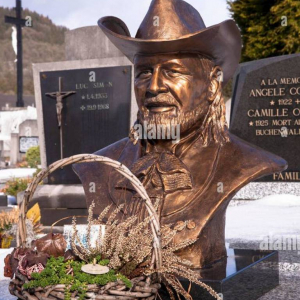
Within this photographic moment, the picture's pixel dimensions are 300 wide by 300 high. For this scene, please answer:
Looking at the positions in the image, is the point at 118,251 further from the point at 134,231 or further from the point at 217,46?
the point at 217,46

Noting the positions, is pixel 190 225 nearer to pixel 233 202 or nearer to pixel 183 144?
pixel 183 144

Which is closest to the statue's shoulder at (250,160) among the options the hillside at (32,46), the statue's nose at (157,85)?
the statue's nose at (157,85)

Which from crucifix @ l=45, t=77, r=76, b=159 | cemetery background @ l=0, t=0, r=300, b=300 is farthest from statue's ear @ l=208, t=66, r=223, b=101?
crucifix @ l=45, t=77, r=76, b=159

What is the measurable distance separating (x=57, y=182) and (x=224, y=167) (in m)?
5.78

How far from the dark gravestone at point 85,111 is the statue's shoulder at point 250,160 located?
514 centimetres

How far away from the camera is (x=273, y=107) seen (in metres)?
10.6

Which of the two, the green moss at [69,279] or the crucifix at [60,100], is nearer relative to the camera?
the green moss at [69,279]

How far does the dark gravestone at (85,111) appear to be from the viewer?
936cm

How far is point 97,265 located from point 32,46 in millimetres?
93630

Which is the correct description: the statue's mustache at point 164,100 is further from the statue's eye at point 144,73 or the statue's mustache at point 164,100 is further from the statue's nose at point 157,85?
the statue's eye at point 144,73

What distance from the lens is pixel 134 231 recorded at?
312cm

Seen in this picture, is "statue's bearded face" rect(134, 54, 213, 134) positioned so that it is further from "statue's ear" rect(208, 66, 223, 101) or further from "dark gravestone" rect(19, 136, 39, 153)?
"dark gravestone" rect(19, 136, 39, 153)

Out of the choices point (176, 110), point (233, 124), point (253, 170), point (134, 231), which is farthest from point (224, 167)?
point (233, 124)

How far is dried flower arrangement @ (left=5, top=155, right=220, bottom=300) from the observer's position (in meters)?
2.81
